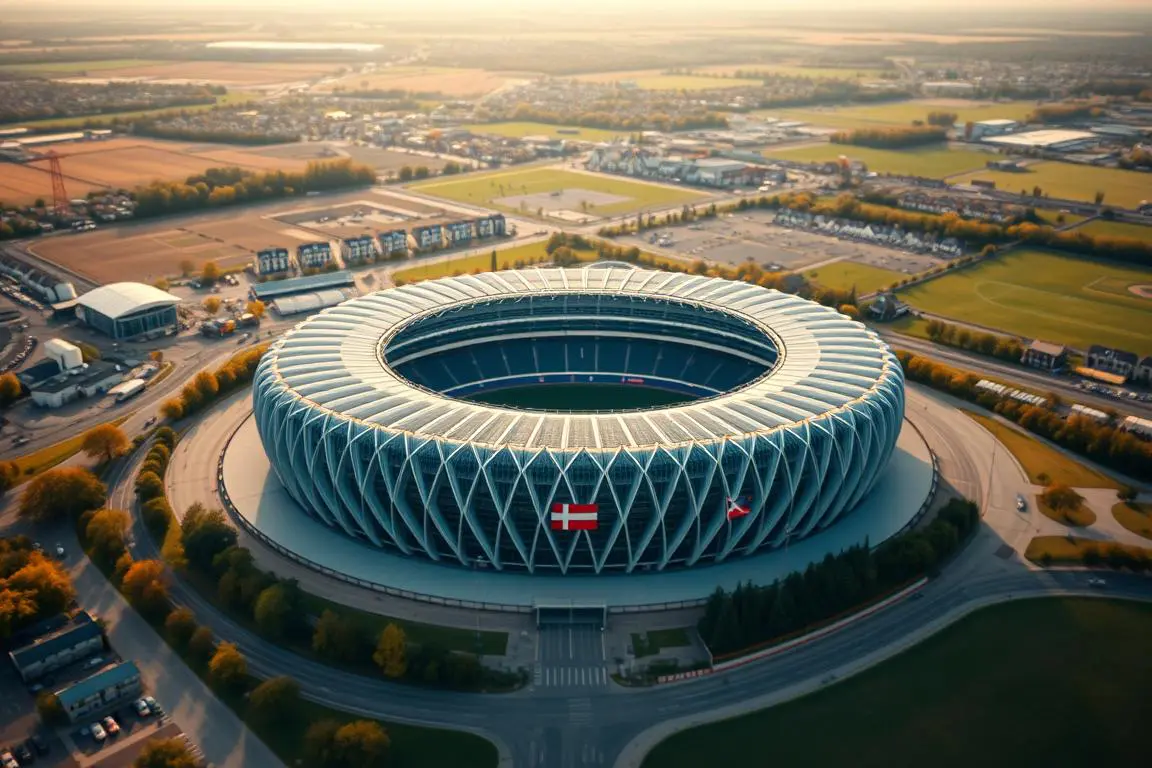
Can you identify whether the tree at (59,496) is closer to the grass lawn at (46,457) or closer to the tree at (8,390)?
the grass lawn at (46,457)

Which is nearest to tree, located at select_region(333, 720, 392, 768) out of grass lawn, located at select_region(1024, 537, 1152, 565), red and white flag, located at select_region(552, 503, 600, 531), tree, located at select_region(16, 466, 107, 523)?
red and white flag, located at select_region(552, 503, 600, 531)

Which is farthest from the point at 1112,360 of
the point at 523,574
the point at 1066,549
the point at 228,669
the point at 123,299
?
the point at 123,299

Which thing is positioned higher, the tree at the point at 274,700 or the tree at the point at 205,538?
the tree at the point at 205,538

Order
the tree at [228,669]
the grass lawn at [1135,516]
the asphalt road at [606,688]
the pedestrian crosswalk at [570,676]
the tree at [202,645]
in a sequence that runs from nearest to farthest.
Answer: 1. the asphalt road at [606,688]
2. the tree at [228,669]
3. the pedestrian crosswalk at [570,676]
4. the tree at [202,645]
5. the grass lawn at [1135,516]

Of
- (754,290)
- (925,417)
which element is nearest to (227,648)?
(754,290)

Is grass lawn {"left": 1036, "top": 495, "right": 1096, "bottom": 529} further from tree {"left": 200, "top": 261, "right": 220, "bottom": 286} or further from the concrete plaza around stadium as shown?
tree {"left": 200, "top": 261, "right": 220, "bottom": 286}

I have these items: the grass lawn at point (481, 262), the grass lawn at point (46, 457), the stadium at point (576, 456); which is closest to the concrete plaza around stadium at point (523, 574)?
the stadium at point (576, 456)
